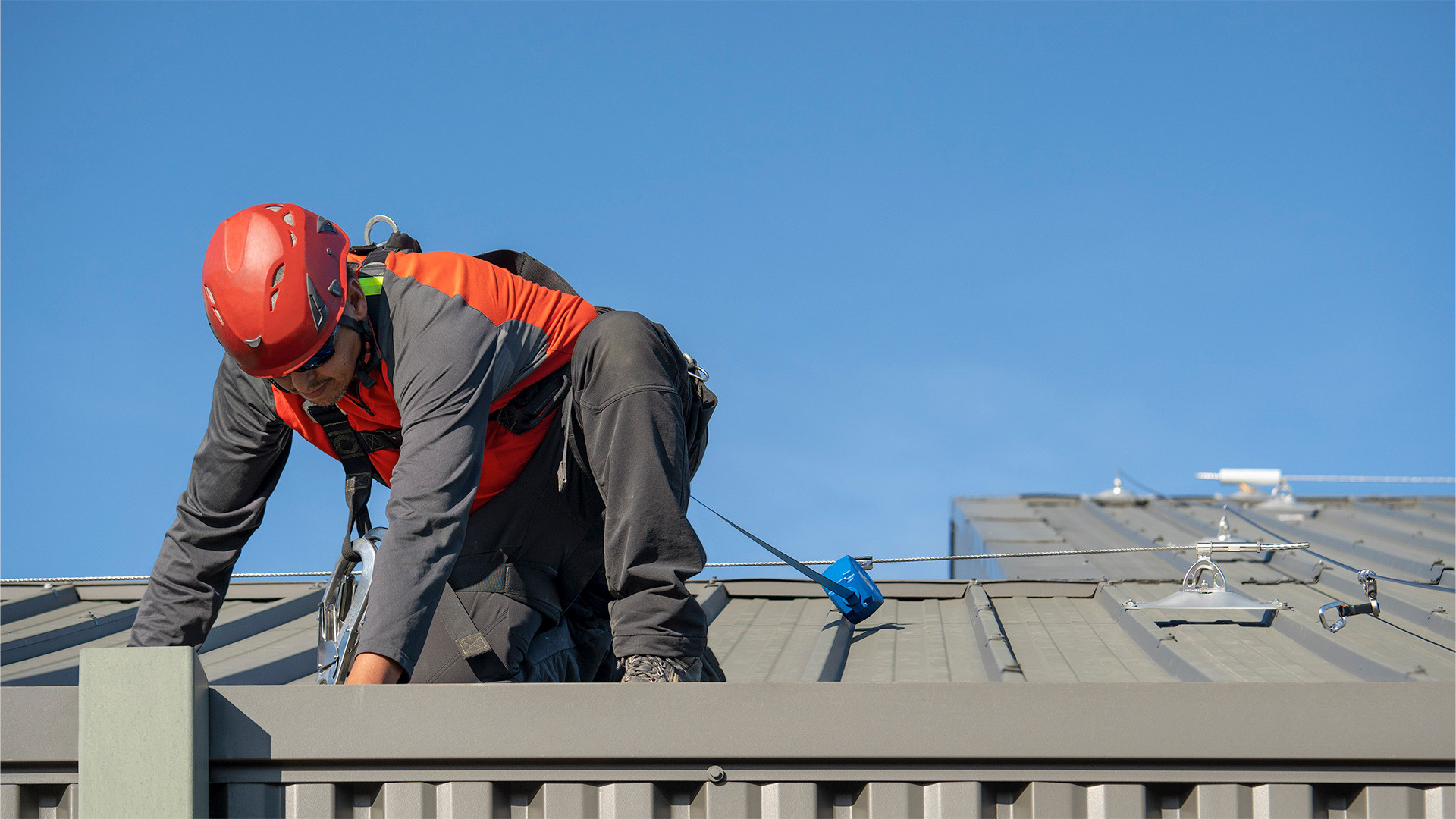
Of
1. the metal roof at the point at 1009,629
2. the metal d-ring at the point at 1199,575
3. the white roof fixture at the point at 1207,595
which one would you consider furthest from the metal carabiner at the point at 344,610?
the metal d-ring at the point at 1199,575

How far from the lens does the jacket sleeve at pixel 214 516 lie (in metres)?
3.25

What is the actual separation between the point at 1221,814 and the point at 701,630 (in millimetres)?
1245

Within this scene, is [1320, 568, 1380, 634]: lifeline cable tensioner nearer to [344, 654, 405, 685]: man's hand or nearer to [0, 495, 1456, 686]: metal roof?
[0, 495, 1456, 686]: metal roof

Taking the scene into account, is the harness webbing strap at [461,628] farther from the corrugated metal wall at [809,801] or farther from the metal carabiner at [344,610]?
the corrugated metal wall at [809,801]

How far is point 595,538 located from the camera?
3484 millimetres

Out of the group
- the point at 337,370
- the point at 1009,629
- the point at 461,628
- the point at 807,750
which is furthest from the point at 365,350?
the point at 1009,629

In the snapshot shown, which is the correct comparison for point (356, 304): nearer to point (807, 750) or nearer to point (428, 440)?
point (428, 440)

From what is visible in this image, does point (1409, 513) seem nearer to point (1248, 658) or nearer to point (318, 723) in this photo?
point (1248, 658)

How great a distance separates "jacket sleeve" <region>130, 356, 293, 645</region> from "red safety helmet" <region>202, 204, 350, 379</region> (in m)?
0.44

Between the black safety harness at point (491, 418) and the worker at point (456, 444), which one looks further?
the black safety harness at point (491, 418)

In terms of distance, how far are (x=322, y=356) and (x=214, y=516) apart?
2.48 feet

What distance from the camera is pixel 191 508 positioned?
10.8 ft

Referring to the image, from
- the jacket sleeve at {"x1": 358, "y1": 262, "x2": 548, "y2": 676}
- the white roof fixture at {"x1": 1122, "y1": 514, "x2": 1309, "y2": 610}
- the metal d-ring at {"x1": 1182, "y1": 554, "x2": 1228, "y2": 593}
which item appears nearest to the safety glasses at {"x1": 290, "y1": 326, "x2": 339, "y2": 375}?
the jacket sleeve at {"x1": 358, "y1": 262, "x2": 548, "y2": 676}

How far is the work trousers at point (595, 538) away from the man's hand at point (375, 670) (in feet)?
1.83
